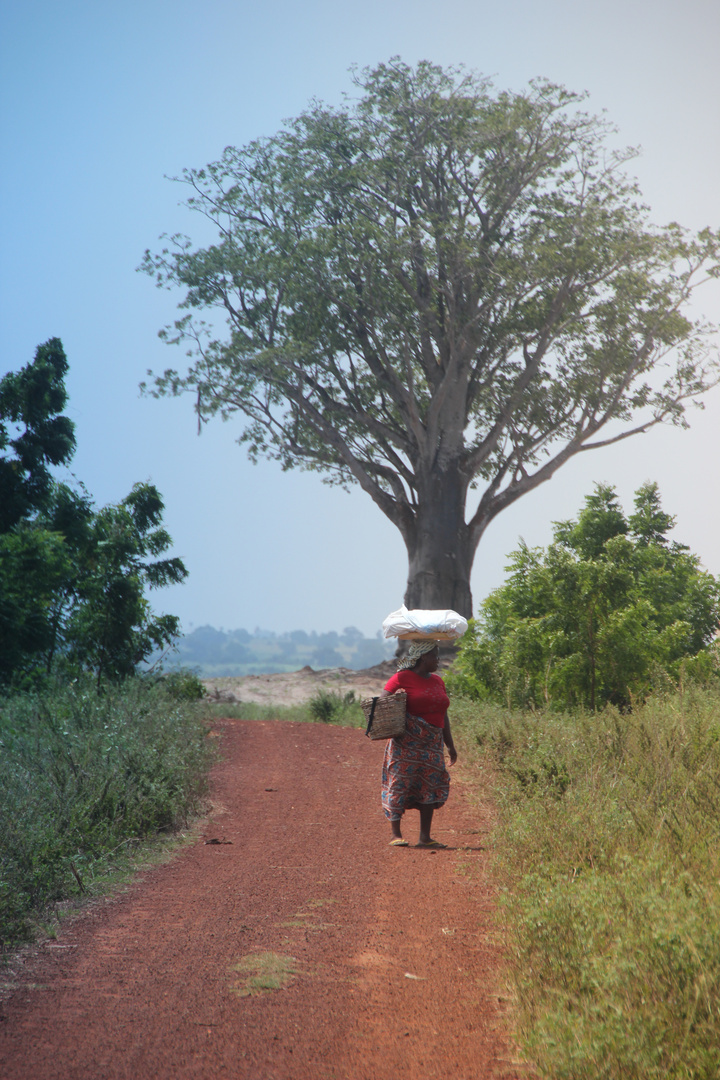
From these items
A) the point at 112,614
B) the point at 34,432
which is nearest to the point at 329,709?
the point at 112,614

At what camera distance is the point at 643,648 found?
12125 mm

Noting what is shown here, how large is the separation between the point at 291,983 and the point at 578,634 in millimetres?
9045

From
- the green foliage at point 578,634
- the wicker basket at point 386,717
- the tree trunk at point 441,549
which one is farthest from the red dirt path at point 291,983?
the tree trunk at point 441,549

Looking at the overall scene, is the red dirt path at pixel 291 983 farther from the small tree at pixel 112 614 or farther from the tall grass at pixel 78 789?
the small tree at pixel 112 614

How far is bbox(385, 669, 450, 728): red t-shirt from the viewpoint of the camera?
692cm

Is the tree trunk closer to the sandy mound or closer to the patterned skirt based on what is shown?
the sandy mound

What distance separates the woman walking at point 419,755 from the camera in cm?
692

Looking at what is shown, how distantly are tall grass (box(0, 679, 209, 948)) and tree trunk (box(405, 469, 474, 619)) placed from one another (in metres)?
11.1

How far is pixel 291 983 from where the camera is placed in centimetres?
402

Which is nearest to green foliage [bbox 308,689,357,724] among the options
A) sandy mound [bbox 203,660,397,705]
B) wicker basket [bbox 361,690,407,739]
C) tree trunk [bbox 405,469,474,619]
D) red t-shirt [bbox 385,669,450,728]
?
sandy mound [bbox 203,660,397,705]

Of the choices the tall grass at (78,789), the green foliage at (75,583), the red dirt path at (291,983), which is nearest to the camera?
the red dirt path at (291,983)

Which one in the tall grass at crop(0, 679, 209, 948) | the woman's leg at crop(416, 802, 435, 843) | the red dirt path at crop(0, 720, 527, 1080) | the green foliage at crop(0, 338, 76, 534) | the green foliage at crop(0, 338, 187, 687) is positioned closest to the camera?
the red dirt path at crop(0, 720, 527, 1080)

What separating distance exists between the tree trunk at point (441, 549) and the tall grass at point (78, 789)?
11096 mm

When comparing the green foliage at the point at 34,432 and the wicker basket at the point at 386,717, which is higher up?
the green foliage at the point at 34,432
